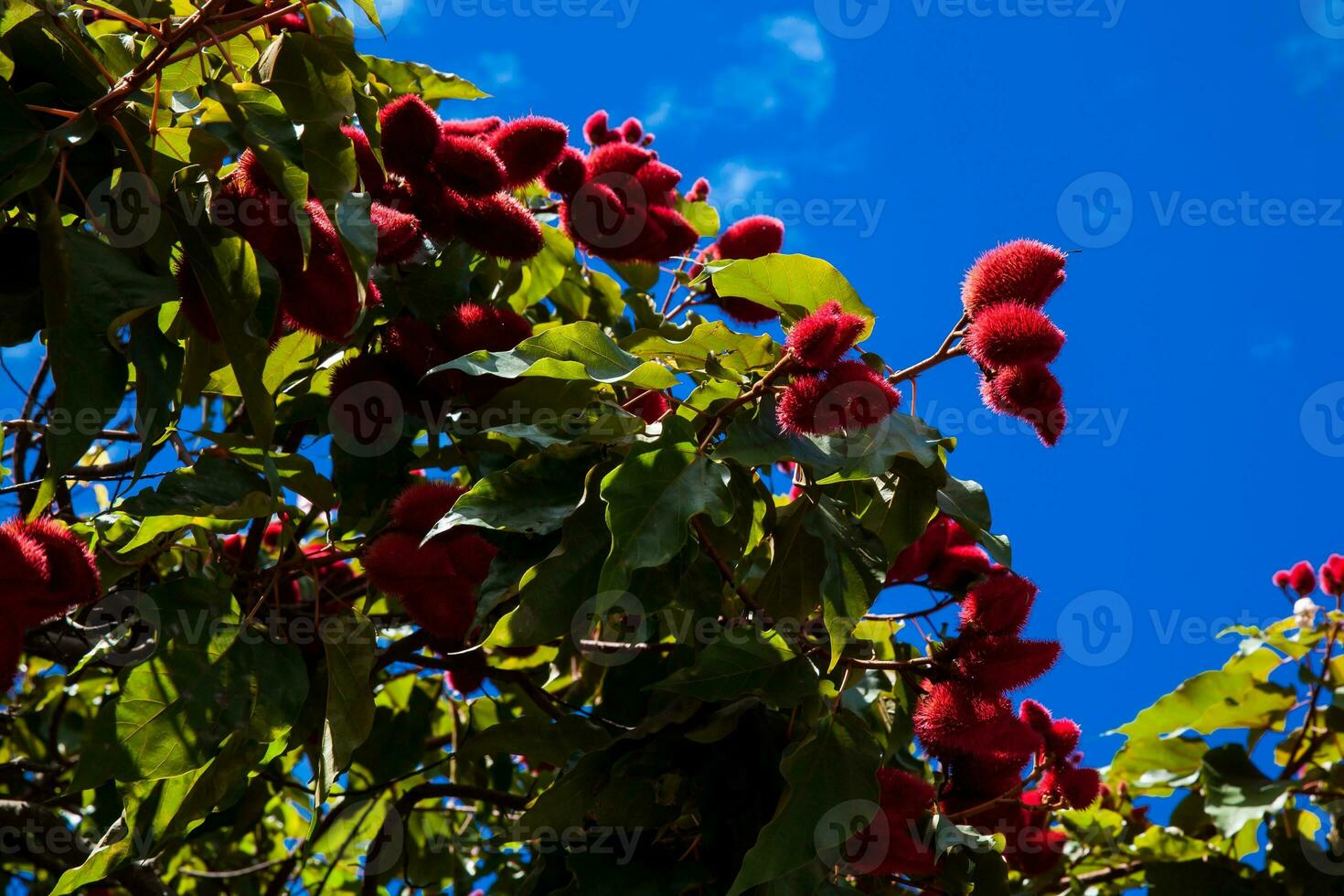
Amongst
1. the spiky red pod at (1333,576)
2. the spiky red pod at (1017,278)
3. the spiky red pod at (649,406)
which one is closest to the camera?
the spiky red pod at (1017,278)

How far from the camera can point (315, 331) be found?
179 centimetres

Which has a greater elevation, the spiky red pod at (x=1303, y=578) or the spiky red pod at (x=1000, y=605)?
the spiky red pod at (x=1303, y=578)

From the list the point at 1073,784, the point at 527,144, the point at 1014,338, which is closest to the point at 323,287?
the point at 527,144

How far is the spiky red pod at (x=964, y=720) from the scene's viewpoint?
1.91 metres

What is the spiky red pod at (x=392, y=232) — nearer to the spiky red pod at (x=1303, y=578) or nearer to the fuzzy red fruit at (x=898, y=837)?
the fuzzy red fruit at (x=898, y=837)

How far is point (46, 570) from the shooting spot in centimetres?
162

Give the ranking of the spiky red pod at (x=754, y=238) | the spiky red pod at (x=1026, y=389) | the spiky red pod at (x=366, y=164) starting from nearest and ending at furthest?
1. the spiky red pod at (x=1026, y=389)
2. the spiky red pod at (x=366, y=164)
3. the spiky red pod at (x=754, y=238)

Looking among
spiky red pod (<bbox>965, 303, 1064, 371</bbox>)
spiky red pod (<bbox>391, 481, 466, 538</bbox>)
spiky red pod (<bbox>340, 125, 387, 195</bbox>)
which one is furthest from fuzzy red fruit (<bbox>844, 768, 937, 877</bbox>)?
spiky red pod (<bbox>340, 125, 387, 195</bbox>)

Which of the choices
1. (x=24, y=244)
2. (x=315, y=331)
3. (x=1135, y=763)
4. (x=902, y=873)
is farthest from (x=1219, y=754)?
(x=24, y=244)

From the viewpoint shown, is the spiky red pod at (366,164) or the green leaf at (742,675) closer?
the green leaf at (742,675)

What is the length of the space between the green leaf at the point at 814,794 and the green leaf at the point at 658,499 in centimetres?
41

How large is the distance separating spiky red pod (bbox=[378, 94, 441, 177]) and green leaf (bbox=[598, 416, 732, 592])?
2.28ft

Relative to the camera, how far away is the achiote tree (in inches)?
65.4

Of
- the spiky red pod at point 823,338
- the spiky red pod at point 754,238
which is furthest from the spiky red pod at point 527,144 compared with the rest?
the spiky red pod at point 823,338
